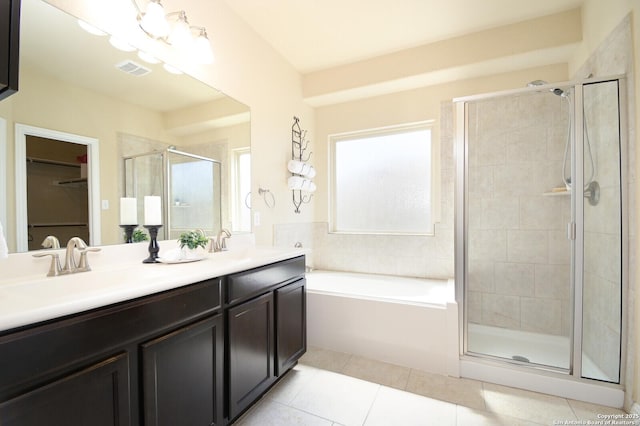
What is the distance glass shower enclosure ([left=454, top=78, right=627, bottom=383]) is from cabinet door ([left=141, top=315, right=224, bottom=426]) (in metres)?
1.61

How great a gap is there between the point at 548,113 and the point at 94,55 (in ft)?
9.29

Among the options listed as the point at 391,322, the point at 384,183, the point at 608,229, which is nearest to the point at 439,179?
the point at 384,183

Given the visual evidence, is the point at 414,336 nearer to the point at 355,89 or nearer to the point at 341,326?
the point at 341,326

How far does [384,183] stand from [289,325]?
187cm

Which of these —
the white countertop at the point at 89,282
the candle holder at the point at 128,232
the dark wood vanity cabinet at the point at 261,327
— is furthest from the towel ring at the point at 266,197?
the candle holder at the point at 128,232

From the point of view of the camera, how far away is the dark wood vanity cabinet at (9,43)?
82cm

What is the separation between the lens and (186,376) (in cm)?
114

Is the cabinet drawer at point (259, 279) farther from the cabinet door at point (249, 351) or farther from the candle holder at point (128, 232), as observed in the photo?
the candle holder at point (128, 232)

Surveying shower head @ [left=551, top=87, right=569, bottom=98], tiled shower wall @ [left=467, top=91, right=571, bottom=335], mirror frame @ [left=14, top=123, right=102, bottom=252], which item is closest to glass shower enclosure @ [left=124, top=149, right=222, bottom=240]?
mirror frame @ [left=14, top=123, right=102, bottom=252]

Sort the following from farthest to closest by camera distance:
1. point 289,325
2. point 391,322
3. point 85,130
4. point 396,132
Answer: point 396,132 < point 391,322 < point 289,325 < point 85,130

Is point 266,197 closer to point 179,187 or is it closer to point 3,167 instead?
point 179,187

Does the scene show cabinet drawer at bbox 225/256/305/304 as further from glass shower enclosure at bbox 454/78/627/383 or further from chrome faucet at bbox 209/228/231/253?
glass shower enclosure at bbox 454/78/627/383

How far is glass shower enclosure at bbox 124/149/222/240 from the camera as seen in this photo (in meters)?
1.48

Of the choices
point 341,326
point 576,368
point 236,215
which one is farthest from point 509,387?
point 236,215
